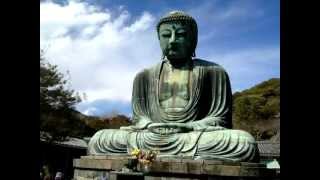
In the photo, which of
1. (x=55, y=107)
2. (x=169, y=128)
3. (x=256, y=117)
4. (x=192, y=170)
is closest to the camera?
(x=192, y=170)

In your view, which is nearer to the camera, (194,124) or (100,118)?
(194,124)

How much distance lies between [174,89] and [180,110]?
548 mm

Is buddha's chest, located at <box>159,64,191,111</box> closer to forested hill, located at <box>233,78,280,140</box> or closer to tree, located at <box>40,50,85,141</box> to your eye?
tree, located at <box>40,50,85,141</box>

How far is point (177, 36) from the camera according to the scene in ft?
42.1

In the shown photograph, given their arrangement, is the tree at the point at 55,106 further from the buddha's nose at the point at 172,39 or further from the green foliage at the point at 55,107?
the buddha's nose at the point at 172,39

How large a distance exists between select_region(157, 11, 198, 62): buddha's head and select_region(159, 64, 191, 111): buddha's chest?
1.07 feet

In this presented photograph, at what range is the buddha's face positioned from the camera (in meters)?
12.7

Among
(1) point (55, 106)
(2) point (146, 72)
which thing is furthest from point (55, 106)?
(2) point (146, 72)

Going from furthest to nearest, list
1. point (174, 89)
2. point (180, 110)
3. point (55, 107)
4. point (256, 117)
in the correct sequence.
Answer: point (256, 117)
point (55, 107)
point (174, 89)
point (180, 110)

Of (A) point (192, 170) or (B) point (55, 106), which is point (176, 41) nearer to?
(A) point (192, 170)

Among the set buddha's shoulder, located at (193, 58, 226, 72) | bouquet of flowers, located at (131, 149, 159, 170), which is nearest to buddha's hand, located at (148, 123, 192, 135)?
bouquet of flowers, located at (131, 149, 159, 170)
